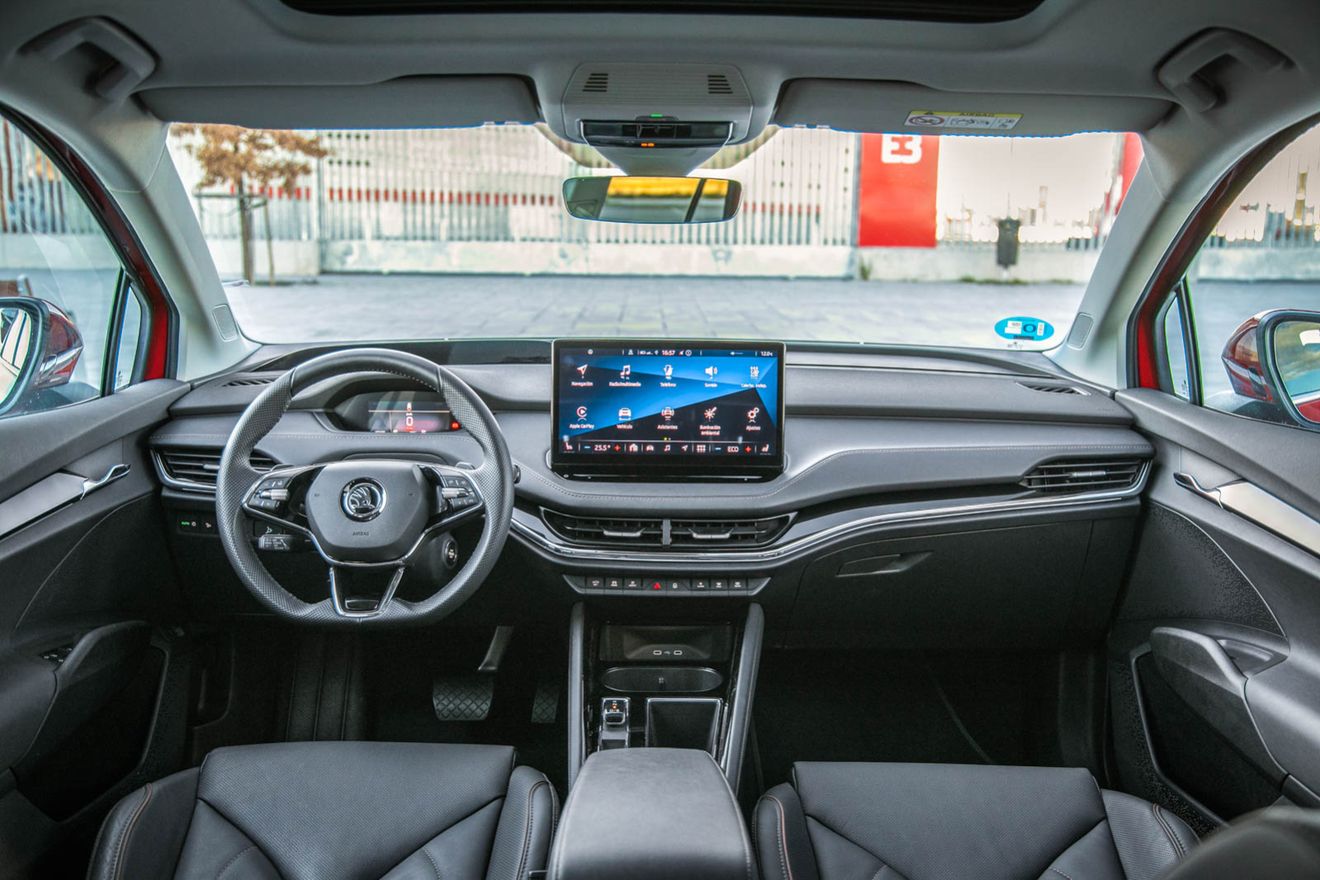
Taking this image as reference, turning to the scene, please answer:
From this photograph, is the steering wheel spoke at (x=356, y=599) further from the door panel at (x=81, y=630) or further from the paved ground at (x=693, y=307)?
the paved ground at (x=693, y=307)

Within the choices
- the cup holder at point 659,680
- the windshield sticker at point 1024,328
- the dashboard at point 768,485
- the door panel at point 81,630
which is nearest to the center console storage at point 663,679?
the cup holder at point 659,680

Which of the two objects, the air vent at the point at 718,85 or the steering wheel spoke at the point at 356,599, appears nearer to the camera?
the steering wheel spoke at the point at 356,599

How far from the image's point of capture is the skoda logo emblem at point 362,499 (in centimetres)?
243

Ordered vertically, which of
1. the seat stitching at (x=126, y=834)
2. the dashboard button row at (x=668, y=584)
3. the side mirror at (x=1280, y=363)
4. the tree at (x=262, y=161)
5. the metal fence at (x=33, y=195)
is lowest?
the seat stitching at (x=126, y=834)

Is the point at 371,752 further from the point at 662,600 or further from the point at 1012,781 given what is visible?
the point at 1012,781

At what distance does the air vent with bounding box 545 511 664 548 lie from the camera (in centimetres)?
288

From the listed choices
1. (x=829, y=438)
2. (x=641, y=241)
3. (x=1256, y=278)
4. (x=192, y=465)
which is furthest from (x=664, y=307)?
(x=1256, y=278)

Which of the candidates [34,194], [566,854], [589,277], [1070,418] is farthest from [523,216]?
[566,854]

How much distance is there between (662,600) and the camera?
116 inches

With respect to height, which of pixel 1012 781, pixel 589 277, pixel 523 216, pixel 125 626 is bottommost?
pixel 1012 781

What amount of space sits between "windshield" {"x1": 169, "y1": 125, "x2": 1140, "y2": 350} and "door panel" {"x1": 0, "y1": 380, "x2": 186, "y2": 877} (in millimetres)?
949

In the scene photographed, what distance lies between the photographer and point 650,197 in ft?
10.0

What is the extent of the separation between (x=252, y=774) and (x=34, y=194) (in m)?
1.80

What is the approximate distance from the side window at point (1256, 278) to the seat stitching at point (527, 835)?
2.23 meters
